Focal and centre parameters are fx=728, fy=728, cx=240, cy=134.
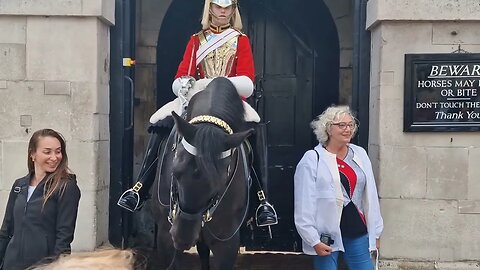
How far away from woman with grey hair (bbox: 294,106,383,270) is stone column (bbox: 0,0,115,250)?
2083mm

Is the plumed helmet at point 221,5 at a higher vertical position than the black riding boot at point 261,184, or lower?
higher

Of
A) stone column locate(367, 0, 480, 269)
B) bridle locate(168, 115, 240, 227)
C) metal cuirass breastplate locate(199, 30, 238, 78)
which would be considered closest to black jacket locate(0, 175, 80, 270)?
bridle locate(168, 115, 240, 227)

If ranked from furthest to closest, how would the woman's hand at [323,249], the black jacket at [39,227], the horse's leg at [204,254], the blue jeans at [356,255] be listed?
the horse's leg at [204,254] < the blue jeans at [356,255] < the woman's hand at [323,249] < the black jacket at [39,227]

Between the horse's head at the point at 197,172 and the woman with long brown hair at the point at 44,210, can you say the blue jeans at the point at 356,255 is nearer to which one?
the horse's head at the point at 197,172

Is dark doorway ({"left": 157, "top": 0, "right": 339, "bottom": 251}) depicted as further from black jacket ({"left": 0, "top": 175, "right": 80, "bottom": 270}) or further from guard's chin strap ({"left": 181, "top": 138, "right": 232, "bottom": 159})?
black jacket ({"left": 0, "top": 175, "right": 80, "bottom": 270})

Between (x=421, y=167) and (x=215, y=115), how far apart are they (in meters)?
2.36

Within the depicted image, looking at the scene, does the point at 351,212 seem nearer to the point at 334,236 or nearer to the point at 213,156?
the point at 334,236

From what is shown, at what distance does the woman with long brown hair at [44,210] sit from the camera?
4090 millimetres

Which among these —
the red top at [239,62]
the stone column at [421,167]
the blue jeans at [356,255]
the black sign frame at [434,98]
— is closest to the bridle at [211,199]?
the blue jeans at [356,255]

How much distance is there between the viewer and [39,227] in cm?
410

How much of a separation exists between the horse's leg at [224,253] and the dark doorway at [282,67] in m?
3.03

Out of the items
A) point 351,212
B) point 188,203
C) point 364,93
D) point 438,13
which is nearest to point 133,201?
point 188,203

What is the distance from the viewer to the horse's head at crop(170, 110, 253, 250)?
416 centimetres

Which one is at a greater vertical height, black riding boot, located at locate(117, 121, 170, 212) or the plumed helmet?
the plumed helmet
